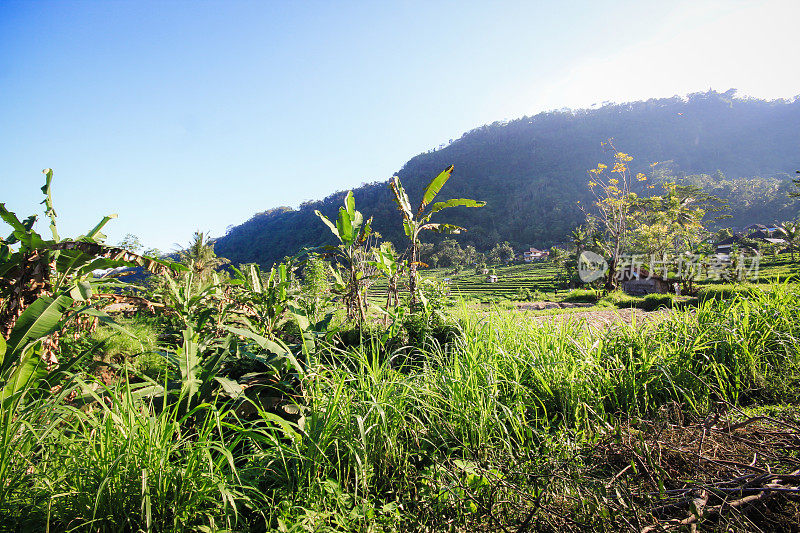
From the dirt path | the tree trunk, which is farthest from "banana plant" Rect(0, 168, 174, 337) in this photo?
the dirt path

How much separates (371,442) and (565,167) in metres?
118

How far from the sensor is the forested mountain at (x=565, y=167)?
75.1m

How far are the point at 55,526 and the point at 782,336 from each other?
198 inches

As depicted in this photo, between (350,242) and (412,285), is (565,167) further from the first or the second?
(350,242)

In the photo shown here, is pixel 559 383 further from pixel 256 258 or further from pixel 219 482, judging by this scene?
pixel 256 258

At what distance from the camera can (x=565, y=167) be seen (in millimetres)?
102812

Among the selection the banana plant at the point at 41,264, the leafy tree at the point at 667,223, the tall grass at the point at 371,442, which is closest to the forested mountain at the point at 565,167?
the leafy tree at the point at 667,223

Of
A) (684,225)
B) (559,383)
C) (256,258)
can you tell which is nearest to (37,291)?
(559,383)

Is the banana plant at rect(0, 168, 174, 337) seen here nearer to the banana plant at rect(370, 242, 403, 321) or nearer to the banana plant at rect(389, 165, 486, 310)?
the banana plant at rect(370, 242, 403, 321)

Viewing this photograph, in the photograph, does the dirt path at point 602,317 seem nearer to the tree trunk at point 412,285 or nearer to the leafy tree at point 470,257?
the tree trunk at point 412,285

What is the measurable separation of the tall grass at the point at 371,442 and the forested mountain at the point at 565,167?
6699cm

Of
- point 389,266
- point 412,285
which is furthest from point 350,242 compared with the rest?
point 412,285

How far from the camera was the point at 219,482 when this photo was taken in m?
1.30

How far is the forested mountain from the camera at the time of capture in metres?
75.1
